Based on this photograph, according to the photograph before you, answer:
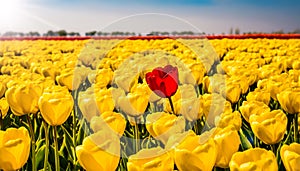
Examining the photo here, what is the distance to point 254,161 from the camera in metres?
1.47

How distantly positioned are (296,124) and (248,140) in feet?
0.96

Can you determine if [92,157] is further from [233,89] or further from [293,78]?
[293,78]

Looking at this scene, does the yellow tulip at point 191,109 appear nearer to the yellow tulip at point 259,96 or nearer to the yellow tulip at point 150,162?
the yellow tulip at point 259,96

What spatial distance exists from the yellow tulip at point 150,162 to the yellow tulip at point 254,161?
18 cm

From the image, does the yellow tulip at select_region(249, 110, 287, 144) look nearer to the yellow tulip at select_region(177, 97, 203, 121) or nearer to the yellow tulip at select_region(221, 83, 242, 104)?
the yellow tulip at select_region(177, 97, 203, 121)

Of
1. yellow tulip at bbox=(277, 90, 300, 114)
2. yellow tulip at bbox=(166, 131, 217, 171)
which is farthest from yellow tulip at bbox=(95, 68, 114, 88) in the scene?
yellow tulip at bbox=(166, 131, 217, 171)

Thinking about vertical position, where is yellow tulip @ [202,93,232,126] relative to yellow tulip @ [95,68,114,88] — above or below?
above

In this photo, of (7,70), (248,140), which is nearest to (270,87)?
(248,140)

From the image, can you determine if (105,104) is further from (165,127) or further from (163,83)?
(165,127)

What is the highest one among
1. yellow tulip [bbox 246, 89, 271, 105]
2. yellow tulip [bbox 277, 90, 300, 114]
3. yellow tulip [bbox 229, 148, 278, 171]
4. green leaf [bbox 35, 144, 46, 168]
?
yellow tulip [bbox 229, 148, 278, 171]

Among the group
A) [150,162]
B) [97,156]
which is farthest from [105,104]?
[150,162]

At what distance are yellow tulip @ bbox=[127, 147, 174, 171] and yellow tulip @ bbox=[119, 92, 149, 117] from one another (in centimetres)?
97

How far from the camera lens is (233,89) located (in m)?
3.20

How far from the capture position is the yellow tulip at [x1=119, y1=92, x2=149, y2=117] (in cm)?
257
